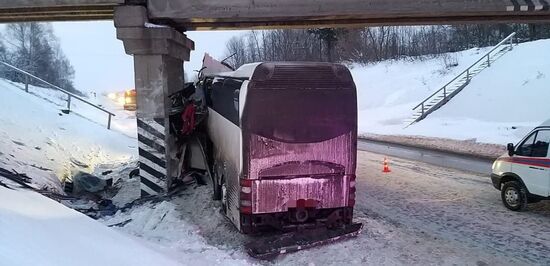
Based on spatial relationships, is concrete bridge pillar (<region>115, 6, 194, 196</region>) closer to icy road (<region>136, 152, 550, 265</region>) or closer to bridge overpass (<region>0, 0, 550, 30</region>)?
bridge overpass (<region>0, 0, 550, 30</region>)

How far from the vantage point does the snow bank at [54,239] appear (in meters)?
3.96

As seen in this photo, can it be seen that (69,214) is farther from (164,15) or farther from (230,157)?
(164,15)

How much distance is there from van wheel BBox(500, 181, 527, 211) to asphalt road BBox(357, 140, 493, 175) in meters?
4.71

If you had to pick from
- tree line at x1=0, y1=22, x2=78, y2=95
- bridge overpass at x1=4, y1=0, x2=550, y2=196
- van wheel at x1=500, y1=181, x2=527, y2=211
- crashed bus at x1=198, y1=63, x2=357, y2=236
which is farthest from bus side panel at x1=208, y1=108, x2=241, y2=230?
tree line at x1=0, y1=22, x2=78, y2=95

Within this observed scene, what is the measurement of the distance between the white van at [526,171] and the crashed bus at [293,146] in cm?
417

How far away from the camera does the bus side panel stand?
7.92 meters

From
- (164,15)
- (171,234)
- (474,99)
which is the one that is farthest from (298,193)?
(474,99)

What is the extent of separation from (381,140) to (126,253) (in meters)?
21.5

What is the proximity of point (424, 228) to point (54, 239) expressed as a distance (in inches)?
255

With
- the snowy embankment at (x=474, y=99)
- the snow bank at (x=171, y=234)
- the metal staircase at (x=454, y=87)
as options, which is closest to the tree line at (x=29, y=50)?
the snowy embankment at (x=474, y=99)

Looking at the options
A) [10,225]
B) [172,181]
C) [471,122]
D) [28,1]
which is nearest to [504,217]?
[172,181]

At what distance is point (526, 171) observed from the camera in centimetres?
973

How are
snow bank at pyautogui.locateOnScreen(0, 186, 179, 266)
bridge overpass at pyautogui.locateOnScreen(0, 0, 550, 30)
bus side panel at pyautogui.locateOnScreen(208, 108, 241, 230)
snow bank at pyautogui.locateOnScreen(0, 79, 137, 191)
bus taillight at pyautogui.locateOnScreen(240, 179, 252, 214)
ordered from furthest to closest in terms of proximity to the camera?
snow bank at pyautogui.locateOnScreen(0, 79, 137, 191)
bridge overpass at pyautogui.locateOnScreen(0, 0, 550, 30)
bus side panel at pyautogui.locateOnScreen(208, 108, 241, 230)
bus taillight at pyautogui.locateOnScreen(240, 179, 252, 214)
snow bank at pyautogui.locateOnScreen(0, 186, 179, 266)

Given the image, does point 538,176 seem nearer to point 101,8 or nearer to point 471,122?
point 101,8
